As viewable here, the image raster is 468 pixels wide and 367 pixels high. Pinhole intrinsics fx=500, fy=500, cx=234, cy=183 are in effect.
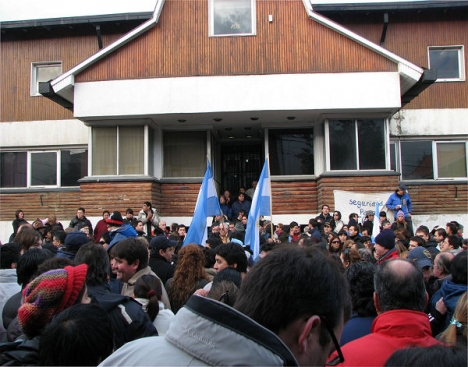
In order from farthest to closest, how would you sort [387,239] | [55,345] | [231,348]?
[387,239], [55,345], [231,348]

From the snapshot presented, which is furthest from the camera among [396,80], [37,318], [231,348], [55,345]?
[396,80]

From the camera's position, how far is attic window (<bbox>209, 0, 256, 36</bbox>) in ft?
54.8

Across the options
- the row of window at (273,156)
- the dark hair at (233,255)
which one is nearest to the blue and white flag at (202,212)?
the dark hair at (233,255)

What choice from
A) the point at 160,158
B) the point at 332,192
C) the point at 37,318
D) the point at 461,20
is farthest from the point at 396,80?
the point at 37,318

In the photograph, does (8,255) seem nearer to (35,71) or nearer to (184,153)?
(184,153)

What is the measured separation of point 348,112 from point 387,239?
10.6m

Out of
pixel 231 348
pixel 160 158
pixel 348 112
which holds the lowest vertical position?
pixel 231 348

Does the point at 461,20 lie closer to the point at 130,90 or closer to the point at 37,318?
the point at 130,90

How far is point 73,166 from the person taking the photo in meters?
19.8

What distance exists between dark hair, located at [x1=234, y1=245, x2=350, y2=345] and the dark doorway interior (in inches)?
742

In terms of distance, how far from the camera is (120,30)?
2009cm

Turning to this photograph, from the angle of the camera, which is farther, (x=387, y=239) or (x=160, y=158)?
(x=160, y=158)

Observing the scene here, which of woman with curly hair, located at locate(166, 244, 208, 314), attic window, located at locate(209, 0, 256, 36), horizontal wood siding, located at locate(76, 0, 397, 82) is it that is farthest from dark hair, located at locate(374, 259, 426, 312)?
attic window, located at locate(209, 0, 256, 36)

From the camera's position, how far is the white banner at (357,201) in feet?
53.5
